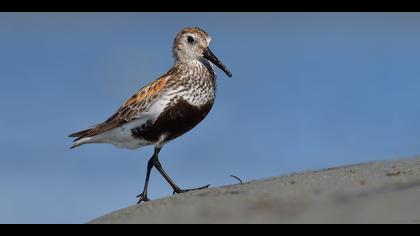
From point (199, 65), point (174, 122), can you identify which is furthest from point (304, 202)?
point (199, 65)

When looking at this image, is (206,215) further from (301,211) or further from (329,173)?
(329,173)

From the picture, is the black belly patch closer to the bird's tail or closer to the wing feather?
the wing feather

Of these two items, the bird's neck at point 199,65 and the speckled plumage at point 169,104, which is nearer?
the speckled plumage at point 169,104

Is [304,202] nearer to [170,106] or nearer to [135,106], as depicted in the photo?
[170,106]

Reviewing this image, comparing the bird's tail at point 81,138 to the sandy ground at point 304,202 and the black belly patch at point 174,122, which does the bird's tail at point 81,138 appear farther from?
the sandy ground at point 304,202

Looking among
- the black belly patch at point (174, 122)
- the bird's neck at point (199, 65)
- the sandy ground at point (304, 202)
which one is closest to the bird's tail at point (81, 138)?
the black belly patch at point (174, 122)

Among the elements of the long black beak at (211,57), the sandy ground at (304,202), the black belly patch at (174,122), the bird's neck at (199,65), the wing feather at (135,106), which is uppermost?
the long black beak at (211,57)
